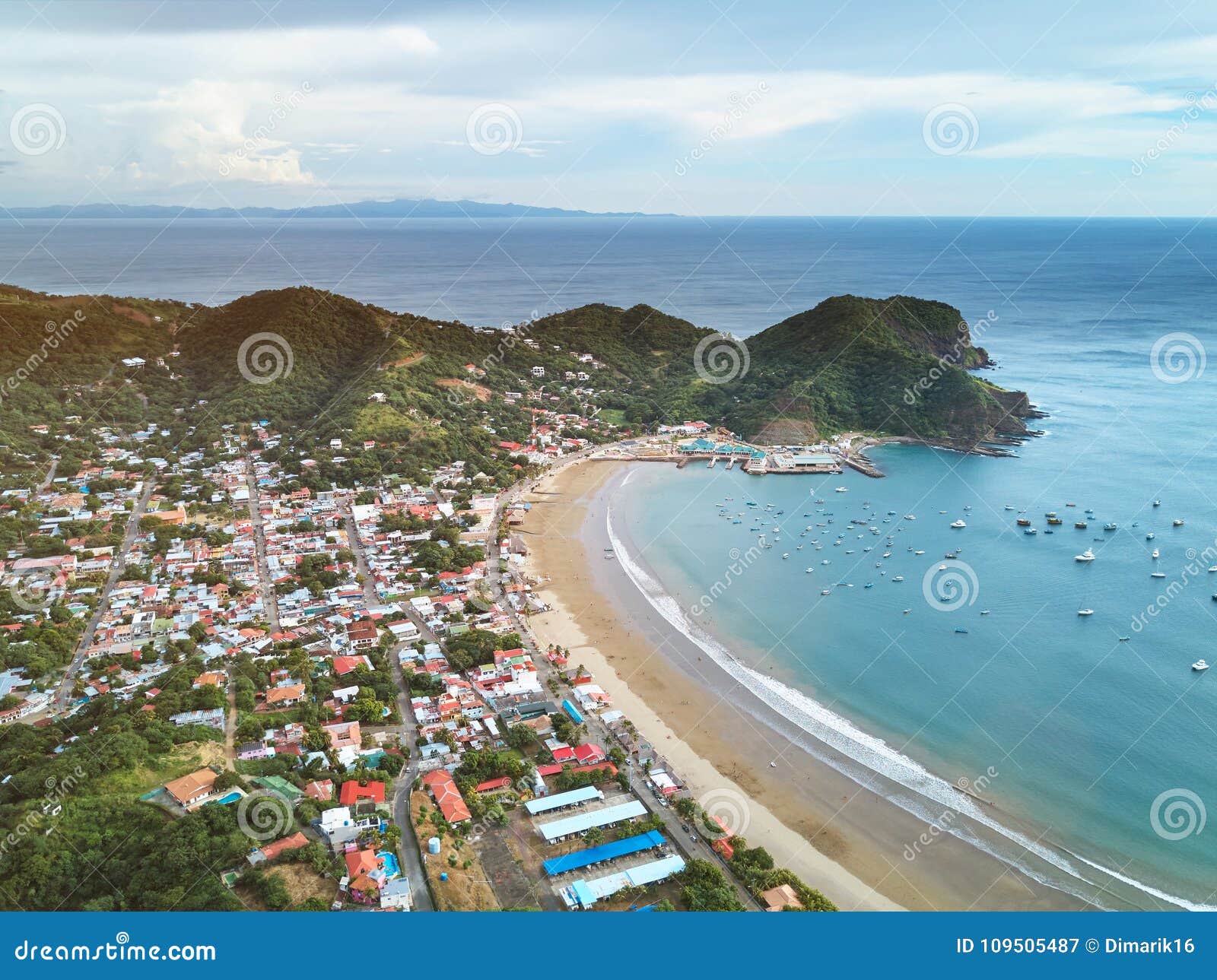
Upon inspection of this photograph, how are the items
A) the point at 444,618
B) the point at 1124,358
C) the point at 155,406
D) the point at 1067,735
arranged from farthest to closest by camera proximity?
1. the point at 1124,358
2. the point at 155,406
3. the point at 444,618
4. the point at 1067,735

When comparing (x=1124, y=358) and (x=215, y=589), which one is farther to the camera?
(x=1124, y=358)

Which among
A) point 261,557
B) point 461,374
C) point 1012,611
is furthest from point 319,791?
point 461,374

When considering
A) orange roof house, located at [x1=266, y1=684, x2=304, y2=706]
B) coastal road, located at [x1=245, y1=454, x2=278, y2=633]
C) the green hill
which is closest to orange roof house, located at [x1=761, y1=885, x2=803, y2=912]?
orange roof house, located at [x1=266, y1=684, x2=304, y2=706]

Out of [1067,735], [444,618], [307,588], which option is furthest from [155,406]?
[1067,735]

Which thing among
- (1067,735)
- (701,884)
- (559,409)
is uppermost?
(559,409)

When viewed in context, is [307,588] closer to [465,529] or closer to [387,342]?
[465,529]

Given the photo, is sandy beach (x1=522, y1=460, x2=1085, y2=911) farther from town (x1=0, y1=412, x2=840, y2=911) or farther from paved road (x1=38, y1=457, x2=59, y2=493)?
paved road (x1=38, y1=457, x2=59, y2=493)

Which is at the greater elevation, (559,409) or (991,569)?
(559,409)
